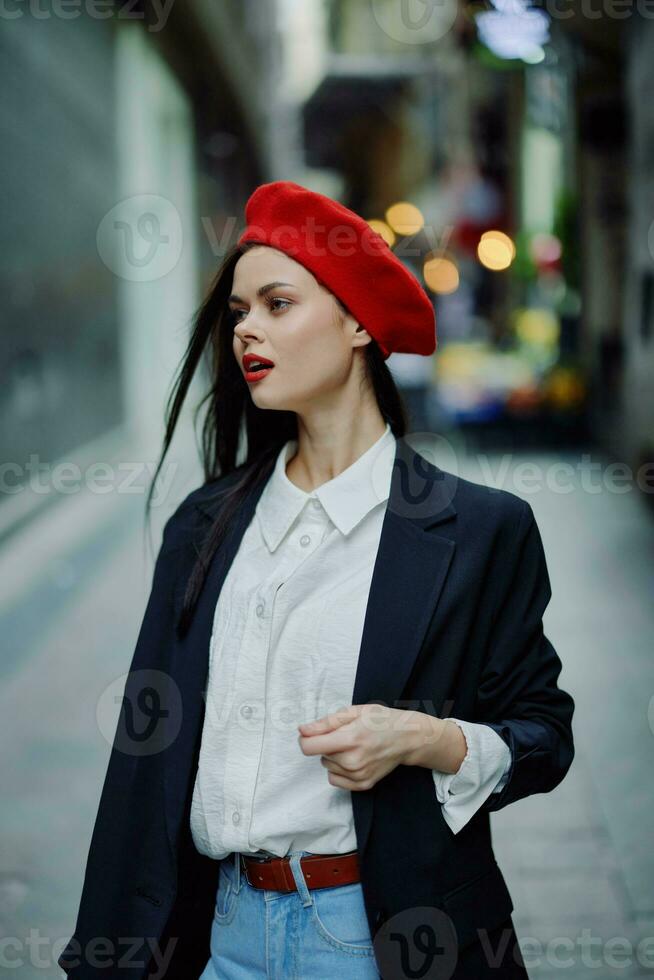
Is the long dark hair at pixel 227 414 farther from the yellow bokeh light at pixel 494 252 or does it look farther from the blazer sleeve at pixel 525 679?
the yellow bokeh light at pixel 494 252

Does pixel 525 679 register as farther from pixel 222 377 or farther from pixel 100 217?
pixel 100 217

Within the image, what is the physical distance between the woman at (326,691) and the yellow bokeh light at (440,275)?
58.7 ft

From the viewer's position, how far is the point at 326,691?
169cm

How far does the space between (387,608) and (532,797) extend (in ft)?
8.94

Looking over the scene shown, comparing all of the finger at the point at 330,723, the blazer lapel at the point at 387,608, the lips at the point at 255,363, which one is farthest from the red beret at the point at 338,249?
the finger at the point at 330,723

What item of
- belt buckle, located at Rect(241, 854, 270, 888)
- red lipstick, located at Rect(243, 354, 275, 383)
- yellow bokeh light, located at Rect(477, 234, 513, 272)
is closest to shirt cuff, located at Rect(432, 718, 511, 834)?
belt buckle, located at Rect(241, 854, 270, 888)

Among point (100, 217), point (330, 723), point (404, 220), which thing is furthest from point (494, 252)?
point (330, 723)

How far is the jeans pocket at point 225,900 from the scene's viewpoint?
67.7 inches

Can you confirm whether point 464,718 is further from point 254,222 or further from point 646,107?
point 646,107

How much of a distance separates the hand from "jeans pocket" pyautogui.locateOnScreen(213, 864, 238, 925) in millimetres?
341

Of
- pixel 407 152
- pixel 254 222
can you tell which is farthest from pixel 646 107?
pixel 407 152

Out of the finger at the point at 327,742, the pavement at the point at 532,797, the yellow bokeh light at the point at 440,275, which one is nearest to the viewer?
the finger at the point at 327,742

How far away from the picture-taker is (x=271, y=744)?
169 cm

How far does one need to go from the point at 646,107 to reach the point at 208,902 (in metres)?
8.52
